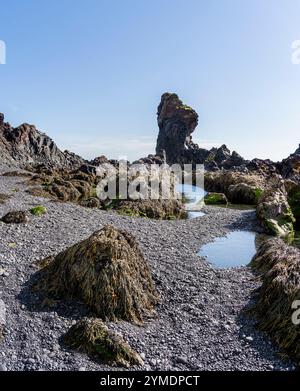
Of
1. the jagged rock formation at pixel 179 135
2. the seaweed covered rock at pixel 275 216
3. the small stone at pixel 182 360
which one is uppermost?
the jagged rock formation at pixel 179 135

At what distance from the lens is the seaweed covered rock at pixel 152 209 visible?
27339 millimetres

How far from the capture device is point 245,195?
44125 mm

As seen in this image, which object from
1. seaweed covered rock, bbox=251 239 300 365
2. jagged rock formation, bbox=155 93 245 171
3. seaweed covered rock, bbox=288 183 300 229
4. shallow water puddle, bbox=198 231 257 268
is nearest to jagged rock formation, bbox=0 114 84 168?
jagged rock formation, bbox=155 93 245 171

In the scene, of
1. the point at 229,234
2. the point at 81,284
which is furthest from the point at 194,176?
the point at 81,284

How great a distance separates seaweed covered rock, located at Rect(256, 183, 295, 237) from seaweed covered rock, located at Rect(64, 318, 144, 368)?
18.3 m

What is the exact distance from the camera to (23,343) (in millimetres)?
7719

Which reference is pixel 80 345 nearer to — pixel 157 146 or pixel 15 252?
pixel 15 252

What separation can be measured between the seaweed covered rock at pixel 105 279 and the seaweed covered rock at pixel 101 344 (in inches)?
43.4

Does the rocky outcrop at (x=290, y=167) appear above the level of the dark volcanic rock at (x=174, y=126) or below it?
below

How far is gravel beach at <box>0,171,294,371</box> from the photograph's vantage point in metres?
7.70

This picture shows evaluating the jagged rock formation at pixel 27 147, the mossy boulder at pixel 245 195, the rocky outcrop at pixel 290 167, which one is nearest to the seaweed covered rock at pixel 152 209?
the mossy boulder at pixel 245 195

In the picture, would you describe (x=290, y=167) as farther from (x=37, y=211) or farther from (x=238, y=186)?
(x=37, y=211)

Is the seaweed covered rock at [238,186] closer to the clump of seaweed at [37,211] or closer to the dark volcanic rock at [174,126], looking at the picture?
the clump of seaweed at [37,211]

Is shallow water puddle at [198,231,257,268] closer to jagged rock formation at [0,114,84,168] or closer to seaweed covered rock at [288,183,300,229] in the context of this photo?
seaweed covered rock at [288,183,300,229]
